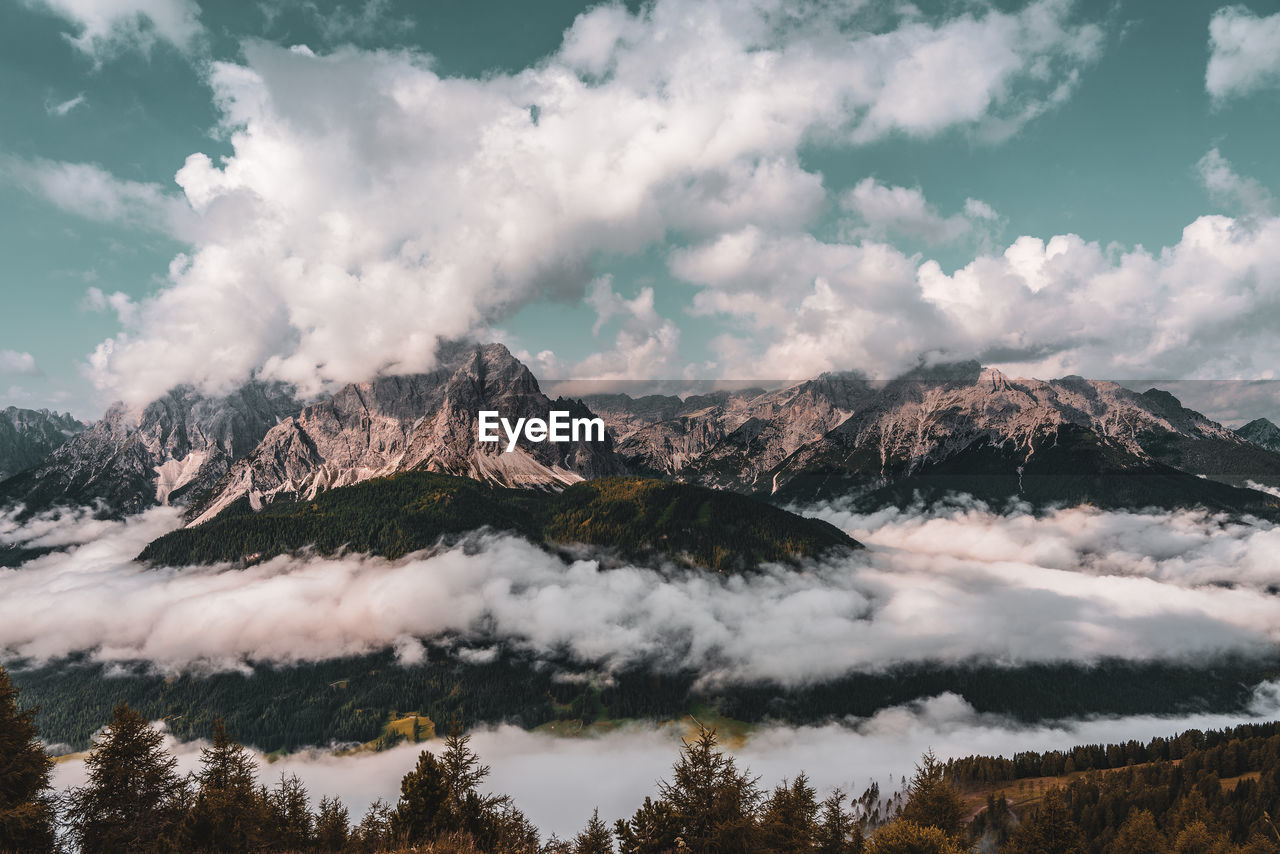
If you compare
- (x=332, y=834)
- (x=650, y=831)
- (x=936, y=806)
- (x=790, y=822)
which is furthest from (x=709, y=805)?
(x=936, y=806)

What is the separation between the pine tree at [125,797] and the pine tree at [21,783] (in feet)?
14.4

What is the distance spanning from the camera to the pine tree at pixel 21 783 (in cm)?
3162

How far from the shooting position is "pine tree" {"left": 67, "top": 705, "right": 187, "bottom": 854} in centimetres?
3934

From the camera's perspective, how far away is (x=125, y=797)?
133 ft

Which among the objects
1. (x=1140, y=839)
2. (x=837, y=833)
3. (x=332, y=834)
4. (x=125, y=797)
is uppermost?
(x=125, y=797)

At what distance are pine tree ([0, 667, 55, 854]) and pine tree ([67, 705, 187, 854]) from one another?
14.4 feet

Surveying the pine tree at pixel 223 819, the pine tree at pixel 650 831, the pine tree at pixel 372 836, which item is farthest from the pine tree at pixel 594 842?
the pine tree at pixel 223 819

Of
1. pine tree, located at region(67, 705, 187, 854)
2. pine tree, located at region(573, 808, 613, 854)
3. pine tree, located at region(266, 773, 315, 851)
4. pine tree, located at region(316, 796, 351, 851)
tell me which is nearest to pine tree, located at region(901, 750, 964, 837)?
pine tree, located at region(573, 808, 613, 854)

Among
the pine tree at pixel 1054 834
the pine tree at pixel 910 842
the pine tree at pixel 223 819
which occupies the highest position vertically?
the pine tree at pixel 223 819

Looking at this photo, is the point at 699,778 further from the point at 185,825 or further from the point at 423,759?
the point at 185,825

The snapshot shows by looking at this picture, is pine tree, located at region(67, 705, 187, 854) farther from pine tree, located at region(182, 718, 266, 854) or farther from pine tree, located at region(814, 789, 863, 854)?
pine tree, located at region(814, 789, 863, 854)

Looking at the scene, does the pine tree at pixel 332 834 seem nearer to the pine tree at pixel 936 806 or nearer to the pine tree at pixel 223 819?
the pine tree at pixel 223 819

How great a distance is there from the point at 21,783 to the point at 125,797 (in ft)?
27.7

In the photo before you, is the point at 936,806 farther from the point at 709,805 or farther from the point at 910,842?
the point at 709,805
